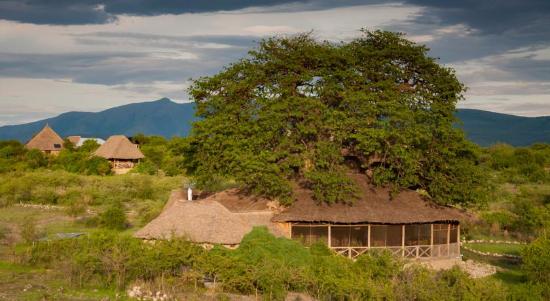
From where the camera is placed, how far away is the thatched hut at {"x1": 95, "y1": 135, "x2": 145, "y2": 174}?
61469 mm

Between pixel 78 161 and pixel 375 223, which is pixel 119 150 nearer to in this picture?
pixel 78 161

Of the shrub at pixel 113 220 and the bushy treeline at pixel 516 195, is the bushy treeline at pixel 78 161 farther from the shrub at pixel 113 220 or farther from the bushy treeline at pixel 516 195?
the bushy treeline at pixel 516 195

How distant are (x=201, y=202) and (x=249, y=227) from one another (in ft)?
6.83

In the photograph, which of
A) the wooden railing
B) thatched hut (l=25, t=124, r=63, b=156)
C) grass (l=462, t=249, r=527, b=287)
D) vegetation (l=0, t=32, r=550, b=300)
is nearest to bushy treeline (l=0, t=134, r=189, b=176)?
thatched hut (l=25, t=124, r=63, b=156)

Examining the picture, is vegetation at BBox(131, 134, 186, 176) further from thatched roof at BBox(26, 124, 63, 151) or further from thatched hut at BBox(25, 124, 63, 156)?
thatched roof at BBox(26, 124, 63, 151)

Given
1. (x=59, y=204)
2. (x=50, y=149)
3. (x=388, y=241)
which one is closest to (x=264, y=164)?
(x=388, y=241)

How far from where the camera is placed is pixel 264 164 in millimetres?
24781

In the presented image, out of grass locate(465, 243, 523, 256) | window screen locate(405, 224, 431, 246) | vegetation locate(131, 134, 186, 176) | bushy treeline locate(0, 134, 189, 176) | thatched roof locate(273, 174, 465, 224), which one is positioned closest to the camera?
thatched roof locate(273, 174, 465, 224)

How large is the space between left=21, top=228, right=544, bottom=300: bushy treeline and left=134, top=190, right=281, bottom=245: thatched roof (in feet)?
7.76

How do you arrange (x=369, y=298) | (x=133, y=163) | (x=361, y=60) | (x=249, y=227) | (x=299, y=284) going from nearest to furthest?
(x=369, y=298) < (x=299, y=284) < (x=249, y=227) < (x=361, y=60) < (x=133, y=163)

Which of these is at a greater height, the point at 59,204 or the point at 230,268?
the point at 230,268

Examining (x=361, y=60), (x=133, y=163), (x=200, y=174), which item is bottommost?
(x=133, y=163)

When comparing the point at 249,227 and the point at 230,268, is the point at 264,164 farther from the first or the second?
the point at 230,268

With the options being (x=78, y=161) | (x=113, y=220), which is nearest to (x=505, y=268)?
(x=113, y=220)
